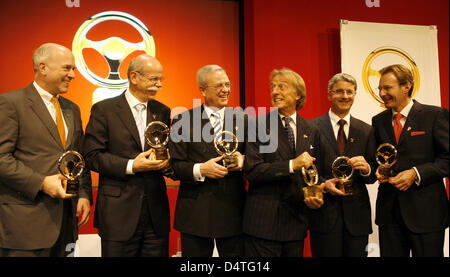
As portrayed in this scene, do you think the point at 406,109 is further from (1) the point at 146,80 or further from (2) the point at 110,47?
(2) the point at 110,47

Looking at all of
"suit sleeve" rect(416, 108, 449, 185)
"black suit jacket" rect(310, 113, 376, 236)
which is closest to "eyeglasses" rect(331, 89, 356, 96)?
"black suit jacket" rect(310, 113, 376, 236)

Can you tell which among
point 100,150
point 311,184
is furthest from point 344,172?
point 100,150

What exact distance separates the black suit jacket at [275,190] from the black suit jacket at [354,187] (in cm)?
18

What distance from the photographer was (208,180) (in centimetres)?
271

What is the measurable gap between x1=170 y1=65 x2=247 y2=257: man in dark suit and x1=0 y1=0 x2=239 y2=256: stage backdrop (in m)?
1.65

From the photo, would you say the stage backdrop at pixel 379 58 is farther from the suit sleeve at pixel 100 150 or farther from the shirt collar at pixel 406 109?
the suit sleeve at pixel 100 150

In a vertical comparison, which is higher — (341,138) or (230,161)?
(341,138)

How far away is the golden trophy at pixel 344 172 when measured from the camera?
2668 mm

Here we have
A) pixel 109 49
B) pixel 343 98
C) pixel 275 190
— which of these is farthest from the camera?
pixel 109 49

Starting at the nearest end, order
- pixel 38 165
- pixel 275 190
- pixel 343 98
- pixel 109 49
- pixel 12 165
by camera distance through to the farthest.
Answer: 1. pixel 12 165
2. pixel 38 165
3. pixel 275 190
4. pixel 343 98
5. pixel 109 49

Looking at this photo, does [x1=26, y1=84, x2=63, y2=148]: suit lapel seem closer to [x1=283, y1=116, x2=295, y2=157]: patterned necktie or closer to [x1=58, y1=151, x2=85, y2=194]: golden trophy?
[x1=58, y1=151, x2=85, y2=194]: golden trophy

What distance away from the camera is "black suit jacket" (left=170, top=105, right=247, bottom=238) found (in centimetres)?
262

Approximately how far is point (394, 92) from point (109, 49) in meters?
3.09
